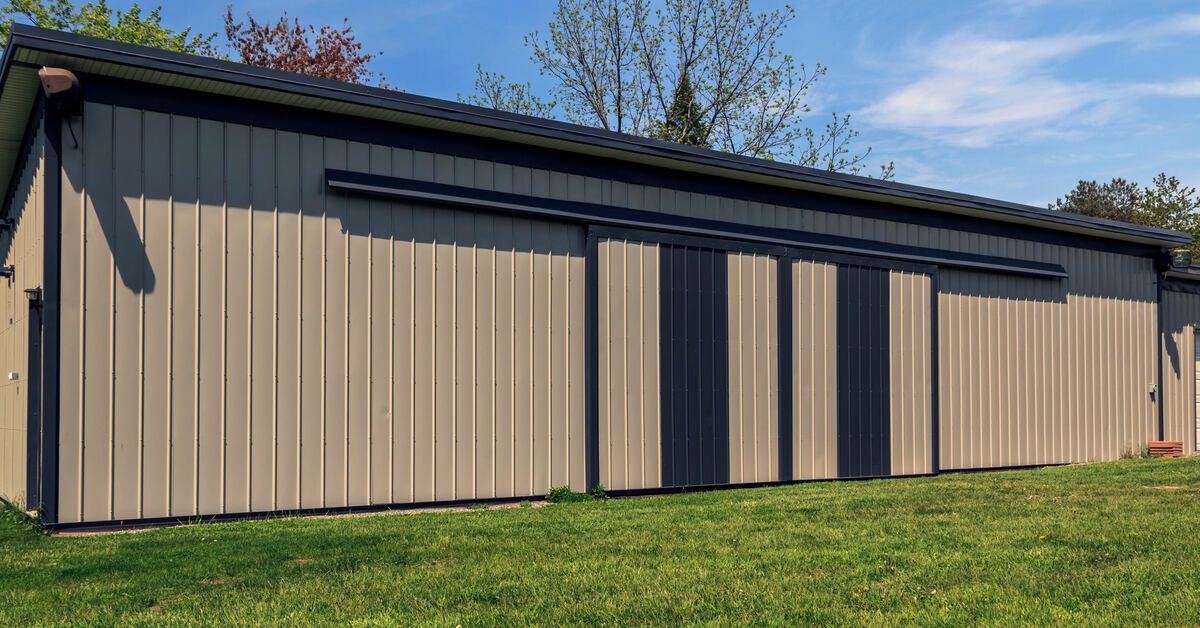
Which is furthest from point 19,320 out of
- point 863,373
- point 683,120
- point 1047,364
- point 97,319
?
point 683,120

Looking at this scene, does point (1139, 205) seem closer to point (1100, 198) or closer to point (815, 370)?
point (1100, 198)

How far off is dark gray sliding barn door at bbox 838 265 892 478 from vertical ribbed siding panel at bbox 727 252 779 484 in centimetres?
131

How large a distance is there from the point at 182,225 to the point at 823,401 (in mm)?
9040

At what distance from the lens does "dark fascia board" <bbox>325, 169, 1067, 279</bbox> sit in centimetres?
1183

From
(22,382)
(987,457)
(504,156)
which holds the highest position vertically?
(504,156)

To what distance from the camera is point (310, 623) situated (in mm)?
5926

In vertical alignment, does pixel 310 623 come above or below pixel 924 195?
below

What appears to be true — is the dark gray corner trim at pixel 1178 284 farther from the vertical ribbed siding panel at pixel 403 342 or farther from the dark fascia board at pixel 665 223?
the vertical ribbed siding panel at pixel 403 342

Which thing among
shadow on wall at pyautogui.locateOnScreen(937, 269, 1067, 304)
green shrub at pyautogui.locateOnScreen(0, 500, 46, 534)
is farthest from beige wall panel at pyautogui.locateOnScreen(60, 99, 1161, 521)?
shadow on wall at pyautogui.locateOnScreen(937, 269, 1067, 304)

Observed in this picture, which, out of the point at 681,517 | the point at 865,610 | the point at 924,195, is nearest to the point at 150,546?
the point at 681,517

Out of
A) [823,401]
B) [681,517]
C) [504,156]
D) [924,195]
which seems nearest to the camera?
[681,517]

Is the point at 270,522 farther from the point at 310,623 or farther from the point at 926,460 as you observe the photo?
the point at 926,460

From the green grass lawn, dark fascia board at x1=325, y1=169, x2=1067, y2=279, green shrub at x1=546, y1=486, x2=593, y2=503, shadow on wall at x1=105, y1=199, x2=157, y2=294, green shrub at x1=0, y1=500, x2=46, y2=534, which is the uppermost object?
dark fascia board at x1=325, y1=169, x2=1067, y2=279

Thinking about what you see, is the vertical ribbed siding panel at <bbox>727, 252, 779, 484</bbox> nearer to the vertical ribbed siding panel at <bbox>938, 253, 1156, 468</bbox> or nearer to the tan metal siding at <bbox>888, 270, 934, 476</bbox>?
the tan metal siding at <bbox>888, 270, 934, 476</bbox>
